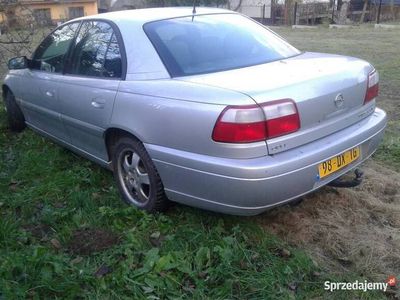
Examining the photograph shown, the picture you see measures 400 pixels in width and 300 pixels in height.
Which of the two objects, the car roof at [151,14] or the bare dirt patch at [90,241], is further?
the car roof at [151,14]

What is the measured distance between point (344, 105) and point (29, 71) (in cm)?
337

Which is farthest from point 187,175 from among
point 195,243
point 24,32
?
point 24,32

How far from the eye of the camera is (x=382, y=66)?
9453 mm

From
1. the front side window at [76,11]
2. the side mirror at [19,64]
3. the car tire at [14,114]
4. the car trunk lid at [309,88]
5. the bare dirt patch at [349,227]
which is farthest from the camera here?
the front side window at [76,11]

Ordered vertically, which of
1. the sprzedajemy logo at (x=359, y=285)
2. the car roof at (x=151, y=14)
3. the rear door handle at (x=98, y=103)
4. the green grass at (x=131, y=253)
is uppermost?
the car roof at (x=151, y=14)

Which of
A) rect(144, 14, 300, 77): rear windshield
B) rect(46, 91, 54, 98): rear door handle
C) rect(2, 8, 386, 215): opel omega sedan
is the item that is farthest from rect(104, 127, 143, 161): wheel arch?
rect(46, 91, 54, 98): rear door handle

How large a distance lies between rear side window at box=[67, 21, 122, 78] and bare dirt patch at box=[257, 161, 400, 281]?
5.43ft

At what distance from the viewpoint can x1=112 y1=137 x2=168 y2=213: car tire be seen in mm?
3316

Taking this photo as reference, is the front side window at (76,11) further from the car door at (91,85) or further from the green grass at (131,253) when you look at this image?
the green grass at (131,253)

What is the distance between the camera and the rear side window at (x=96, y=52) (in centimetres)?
366

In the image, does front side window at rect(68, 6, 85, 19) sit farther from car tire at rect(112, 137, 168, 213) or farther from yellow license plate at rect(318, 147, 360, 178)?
yellow license plate at rect(318, 147, 360, 178)

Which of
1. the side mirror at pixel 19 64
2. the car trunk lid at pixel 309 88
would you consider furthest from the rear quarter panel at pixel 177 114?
the side mirror at pixel 19 64

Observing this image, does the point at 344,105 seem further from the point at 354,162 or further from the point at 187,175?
the point at 187,175

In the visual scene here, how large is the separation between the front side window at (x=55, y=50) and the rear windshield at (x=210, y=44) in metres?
1.20
